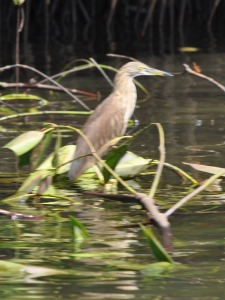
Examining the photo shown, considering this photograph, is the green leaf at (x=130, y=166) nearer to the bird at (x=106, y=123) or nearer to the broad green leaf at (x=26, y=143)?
the bird at (x=106, y=123)

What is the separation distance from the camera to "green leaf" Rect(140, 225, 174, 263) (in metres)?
4.22

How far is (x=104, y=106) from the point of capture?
270 inches

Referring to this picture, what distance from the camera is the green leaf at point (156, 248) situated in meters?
4.22

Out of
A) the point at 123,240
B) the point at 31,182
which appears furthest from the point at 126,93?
the point at 123,240

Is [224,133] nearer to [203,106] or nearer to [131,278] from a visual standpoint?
[203,106]

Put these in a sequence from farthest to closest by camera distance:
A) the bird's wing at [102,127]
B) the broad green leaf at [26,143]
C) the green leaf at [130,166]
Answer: the bird's wing at [102,127]
the green leaf at [130,166]
the broad green leaf at [26,143]

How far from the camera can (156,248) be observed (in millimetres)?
4227

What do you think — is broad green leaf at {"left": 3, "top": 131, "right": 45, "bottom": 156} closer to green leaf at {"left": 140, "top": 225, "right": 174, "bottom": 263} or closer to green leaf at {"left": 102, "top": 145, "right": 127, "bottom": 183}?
green leaf at {"left": 102, "top": 145, "right": 127, "bottom": 183}

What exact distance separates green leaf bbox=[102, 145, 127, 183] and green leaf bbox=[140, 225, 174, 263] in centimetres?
135

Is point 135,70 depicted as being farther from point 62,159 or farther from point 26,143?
point 26,143

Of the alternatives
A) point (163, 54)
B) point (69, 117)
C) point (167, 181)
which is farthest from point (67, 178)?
point (163, 54)

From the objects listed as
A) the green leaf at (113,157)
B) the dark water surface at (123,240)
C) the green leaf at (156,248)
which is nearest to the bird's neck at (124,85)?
the dark water surface at (123,240)

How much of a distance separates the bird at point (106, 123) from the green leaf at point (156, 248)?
1651 mm

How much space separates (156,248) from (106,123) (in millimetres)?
2507
